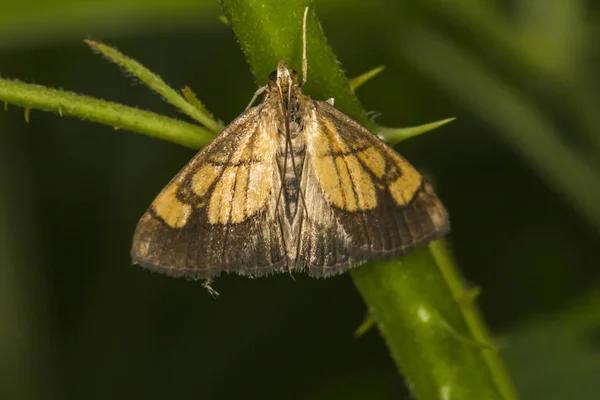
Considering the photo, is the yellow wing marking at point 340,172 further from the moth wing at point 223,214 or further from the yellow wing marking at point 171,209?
the yellow wing marking at point 171,209

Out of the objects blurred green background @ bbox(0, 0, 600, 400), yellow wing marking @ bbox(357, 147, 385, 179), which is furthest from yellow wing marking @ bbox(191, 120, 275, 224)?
blurred green background @ bbox(0, 0, 600, 400)

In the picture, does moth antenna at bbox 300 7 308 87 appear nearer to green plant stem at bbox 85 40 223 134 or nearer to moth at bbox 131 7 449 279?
moth at bbox 131 7 449 279

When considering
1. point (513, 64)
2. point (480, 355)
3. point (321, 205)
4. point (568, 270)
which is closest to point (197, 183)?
point (321, 205)

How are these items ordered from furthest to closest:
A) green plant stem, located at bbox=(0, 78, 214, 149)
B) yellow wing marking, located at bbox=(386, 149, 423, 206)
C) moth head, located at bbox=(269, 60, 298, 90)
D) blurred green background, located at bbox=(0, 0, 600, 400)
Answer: blurred green background, located at bbox=(0, 0, 600, 400) < yellow wing marking, located at bbox=(386, 149, 423, 206) < moth head, located at bbox=(269, 60, 298, 90) < green plant stem, located at bbox=(0, 78, 214, 149)

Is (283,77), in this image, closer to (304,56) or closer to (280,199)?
(304,56)

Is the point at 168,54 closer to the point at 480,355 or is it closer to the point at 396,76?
the point at 396,76

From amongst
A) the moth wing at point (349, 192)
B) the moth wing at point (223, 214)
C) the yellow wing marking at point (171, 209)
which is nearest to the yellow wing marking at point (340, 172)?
the moth wing at point (349, 192)
